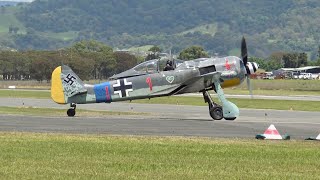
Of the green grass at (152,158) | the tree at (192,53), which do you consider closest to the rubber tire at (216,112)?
the green grass at (152,158)

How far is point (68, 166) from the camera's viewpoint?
17.2m

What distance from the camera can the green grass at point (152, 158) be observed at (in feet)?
53.6

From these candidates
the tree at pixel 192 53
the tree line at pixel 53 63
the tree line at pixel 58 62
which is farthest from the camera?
the tree at pixel 192 53

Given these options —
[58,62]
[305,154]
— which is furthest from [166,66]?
[58,62]

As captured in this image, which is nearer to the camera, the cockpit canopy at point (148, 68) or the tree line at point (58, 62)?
the cockpit canopy at point (148, 68)

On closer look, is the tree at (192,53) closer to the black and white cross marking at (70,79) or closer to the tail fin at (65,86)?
the tail fin at (65,86)

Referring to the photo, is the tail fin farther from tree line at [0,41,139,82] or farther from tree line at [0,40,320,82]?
tree line at [0,41,139,82]

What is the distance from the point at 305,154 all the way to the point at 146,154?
4.17m

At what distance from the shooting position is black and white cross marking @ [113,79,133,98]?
36.4 m

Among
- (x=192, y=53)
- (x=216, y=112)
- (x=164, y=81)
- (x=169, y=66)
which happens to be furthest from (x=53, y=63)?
(x=216, y=112)

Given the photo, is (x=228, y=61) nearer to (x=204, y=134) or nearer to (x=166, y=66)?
(x=166, y=66)

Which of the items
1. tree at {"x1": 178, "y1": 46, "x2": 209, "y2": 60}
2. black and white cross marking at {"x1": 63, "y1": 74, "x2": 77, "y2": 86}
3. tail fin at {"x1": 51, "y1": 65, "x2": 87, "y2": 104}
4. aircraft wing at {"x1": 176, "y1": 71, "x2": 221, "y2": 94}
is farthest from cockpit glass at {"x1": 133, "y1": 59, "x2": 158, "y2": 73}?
tree at {"x1": 178, "y1": 46, "x2": 209, "y2": 60}

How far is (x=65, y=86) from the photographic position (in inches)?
1464

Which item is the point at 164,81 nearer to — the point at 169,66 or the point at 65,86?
the point at 169,66
